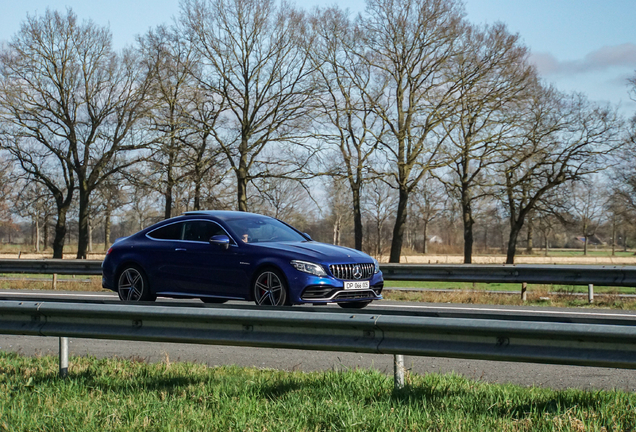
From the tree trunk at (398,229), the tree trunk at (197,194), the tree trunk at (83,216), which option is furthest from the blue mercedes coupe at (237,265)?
the tree trunk at (83,216)

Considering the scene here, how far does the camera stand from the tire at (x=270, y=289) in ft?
27.8

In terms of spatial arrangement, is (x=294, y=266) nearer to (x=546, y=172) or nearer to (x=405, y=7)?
(x=405, y=7)

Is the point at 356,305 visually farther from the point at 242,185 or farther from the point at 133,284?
the point at 242,185

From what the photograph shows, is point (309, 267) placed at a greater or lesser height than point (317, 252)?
lesser

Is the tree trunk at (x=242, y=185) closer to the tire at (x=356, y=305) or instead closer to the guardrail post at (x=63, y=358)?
the tire at (x=356, y=305)

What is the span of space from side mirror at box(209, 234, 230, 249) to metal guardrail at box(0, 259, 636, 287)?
5.44m

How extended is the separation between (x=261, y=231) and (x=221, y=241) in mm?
849

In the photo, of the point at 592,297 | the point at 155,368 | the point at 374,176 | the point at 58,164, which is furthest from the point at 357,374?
the point at 58,164

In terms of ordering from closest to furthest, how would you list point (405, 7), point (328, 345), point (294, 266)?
point (328, 345), point (294, 266), point (405, 7)

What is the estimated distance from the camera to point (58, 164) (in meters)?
Answer: 37.2

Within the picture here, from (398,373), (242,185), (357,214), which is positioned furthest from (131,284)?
(357,214)

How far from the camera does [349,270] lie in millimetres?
8773

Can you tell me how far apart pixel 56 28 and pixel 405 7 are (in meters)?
19.4

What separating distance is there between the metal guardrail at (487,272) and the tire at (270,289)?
5.50 metres
